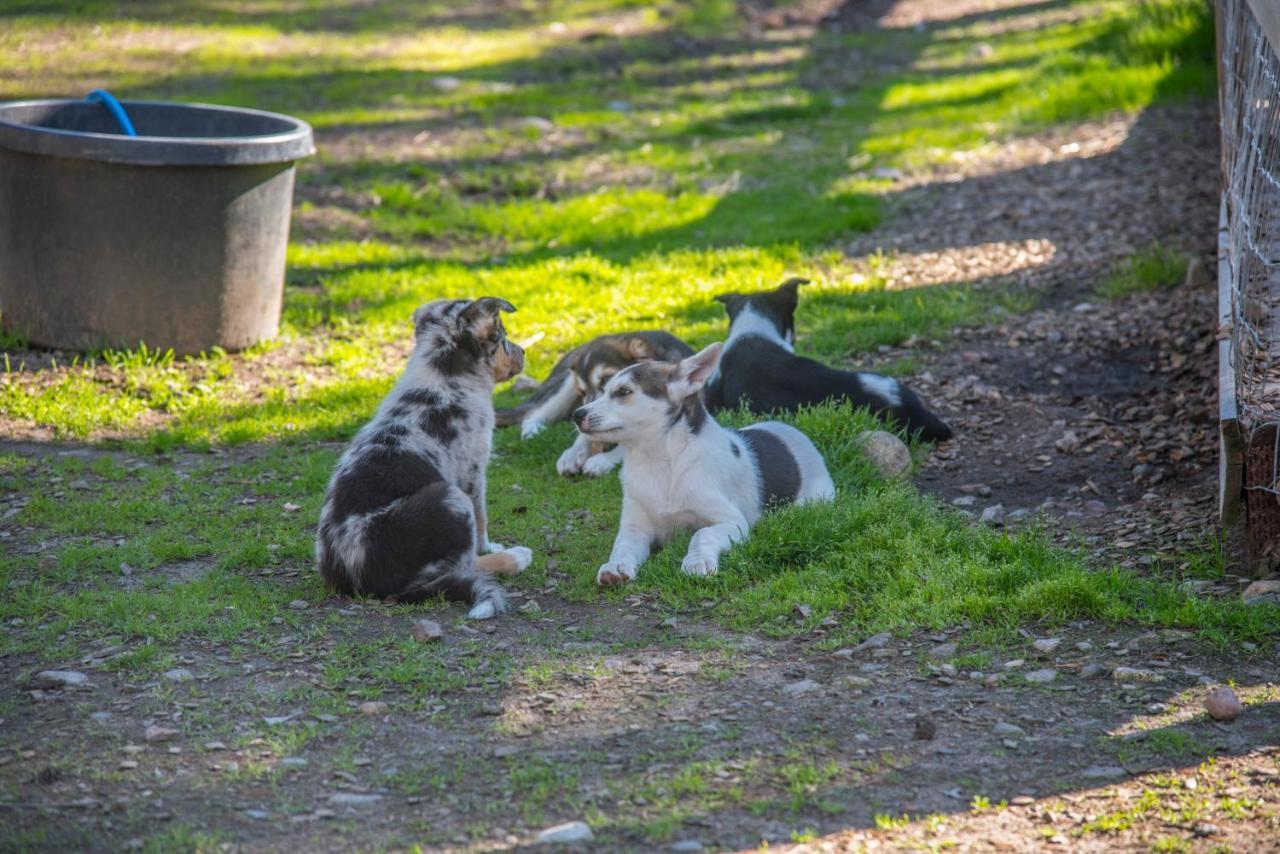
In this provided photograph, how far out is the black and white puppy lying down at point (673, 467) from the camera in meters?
5.79

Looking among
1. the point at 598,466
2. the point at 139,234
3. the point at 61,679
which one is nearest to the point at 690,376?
the point at 598,466

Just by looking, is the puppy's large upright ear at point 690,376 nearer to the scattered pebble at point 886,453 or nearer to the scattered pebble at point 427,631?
the scattered pebble at point 886,453

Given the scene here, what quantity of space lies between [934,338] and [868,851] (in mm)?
5771

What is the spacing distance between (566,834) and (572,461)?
3707 millimetres

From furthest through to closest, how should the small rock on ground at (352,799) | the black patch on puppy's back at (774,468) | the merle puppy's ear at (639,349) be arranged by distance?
1. the merle puppy's ear at (639,349)
2. the black patch on puppy's back at (774,468)
3. the small rock on ground at (352,799)

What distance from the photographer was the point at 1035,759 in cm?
412

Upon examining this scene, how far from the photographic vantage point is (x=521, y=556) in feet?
19.2

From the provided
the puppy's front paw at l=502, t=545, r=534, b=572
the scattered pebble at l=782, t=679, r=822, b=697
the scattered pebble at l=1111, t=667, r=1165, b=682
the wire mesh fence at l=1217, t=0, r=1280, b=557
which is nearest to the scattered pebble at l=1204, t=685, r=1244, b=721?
the scattered pebble at l=1111, t=667, r=1165, b=682

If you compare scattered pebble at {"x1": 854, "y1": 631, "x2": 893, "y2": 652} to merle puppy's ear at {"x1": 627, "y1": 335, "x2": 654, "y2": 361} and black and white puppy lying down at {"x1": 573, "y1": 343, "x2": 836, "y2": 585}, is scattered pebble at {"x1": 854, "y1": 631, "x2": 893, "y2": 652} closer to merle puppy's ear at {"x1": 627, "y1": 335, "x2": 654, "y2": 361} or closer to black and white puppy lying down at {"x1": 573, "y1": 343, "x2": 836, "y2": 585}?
black and white puppy lying down at {"x1": 573, "y1": 343, "x2": 836, "y2": 585}

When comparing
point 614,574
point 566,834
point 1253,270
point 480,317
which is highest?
point 1253,270

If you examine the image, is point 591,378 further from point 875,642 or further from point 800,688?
point 800,688

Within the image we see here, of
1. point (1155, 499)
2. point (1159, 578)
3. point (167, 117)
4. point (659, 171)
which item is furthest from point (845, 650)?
point (659, 171)

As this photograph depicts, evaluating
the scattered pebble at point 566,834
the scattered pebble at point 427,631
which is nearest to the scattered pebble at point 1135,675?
the scattered pebble at point 566,834

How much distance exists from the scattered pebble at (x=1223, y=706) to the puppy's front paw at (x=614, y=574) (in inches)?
91.0
